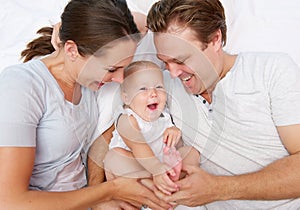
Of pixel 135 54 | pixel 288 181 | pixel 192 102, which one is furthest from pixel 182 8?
pixel 288 181

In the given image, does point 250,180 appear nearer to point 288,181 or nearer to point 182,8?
point 288,181

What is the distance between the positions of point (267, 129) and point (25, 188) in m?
0.70

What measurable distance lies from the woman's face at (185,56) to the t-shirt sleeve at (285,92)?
177 mm

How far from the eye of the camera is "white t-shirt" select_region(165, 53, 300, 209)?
1241 millimetres

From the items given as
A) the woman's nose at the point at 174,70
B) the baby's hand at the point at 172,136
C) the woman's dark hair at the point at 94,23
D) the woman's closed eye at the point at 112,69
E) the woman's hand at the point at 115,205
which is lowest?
the woman's hand at the point at 115,205

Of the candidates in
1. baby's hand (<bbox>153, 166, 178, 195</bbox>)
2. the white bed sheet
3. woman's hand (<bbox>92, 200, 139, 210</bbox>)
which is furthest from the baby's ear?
the white bed sheet

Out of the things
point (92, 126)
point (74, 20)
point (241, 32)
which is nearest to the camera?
point (74, 20)

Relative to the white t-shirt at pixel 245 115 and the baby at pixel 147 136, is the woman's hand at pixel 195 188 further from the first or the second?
the white t-shirt at pixel 245 115

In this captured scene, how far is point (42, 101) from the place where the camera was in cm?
122

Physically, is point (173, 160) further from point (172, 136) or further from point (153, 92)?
point (153, 92)

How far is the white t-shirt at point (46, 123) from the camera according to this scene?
1151mm

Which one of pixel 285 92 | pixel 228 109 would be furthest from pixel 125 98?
pixel 285 92

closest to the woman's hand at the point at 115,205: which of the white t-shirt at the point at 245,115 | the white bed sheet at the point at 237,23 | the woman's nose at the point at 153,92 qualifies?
the white t-shirt at the point at 245,115

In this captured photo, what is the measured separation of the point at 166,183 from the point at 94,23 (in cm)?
49
